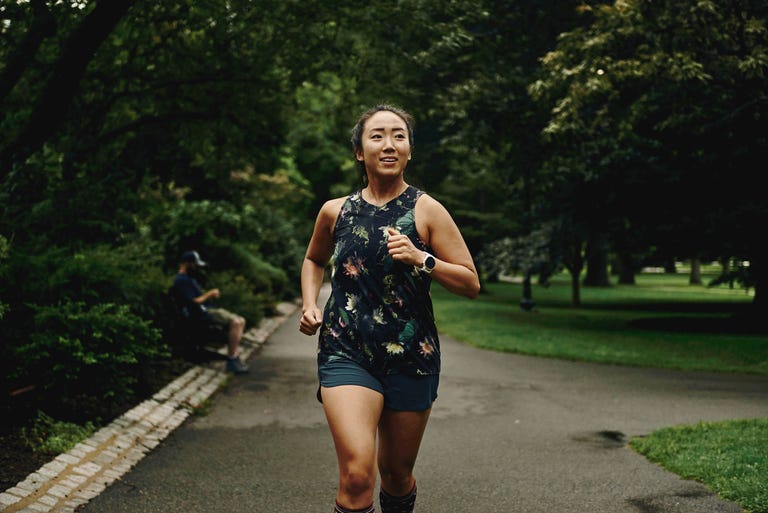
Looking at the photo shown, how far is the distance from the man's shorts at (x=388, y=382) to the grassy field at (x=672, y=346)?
2785mm

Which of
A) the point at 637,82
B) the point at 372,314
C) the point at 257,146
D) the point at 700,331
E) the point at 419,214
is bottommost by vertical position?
the point at 700,331

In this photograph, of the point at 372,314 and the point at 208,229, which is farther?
the point at 208,229

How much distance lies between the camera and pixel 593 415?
27.7 ft

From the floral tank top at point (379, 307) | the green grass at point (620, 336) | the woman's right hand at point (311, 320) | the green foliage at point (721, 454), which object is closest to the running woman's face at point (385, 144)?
the floral tank top at point (379, 307)

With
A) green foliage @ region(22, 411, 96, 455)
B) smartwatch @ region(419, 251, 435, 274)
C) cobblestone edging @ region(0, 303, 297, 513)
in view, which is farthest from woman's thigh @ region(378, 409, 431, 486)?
green foliage @ region(22, 411, 96, 455)

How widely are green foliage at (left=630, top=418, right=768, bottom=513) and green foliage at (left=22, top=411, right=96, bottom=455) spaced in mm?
4629

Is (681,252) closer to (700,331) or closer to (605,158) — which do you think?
(700,331)

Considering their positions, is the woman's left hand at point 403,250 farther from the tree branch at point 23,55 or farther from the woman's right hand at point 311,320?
the tree branch at point 23,55

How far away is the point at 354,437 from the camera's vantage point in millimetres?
3166

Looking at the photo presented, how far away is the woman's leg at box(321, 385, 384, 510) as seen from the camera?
124 inches

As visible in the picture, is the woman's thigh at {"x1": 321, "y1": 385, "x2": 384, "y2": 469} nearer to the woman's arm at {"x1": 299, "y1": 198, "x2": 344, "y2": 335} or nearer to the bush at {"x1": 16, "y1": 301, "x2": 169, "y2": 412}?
the woman's arm at {"x1": 299, "y1": 198, "x2": 344, "y2": 335}

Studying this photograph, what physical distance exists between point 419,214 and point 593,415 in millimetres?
5720

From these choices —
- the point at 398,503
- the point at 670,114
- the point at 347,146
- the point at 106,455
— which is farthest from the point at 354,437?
the point at 670,114

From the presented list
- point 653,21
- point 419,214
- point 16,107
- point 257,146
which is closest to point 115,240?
point 16,107
